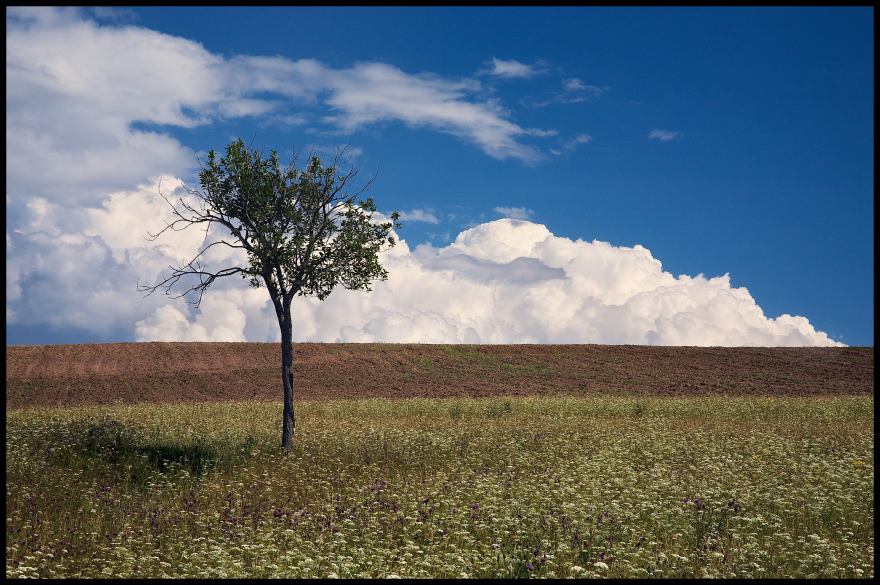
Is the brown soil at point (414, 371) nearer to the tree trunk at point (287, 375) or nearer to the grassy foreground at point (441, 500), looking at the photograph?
the grassy foreground at point (441, 500)

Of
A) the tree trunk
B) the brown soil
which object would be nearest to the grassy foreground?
the tree trunk

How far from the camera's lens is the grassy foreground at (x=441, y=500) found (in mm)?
9047

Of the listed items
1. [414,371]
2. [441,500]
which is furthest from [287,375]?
[414,371]

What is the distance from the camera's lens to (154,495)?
13195 millimetres

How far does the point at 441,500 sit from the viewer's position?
12109 millimetres

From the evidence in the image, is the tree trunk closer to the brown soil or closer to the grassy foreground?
the grassy foreground

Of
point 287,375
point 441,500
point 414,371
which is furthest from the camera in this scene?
point 414,371

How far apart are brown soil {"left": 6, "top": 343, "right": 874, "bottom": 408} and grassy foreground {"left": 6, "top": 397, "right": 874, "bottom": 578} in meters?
18.8

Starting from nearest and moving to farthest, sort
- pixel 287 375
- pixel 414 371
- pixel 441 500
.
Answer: pixel 441 500 < pixel 287 375 < pixel 414 371

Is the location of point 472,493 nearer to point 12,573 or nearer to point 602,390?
point 12,573

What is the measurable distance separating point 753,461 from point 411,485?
31.8ft

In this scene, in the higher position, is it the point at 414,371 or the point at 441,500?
the point at 441,500

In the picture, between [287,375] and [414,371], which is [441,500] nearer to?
[287,375]

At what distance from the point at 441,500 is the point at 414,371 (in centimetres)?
3731
